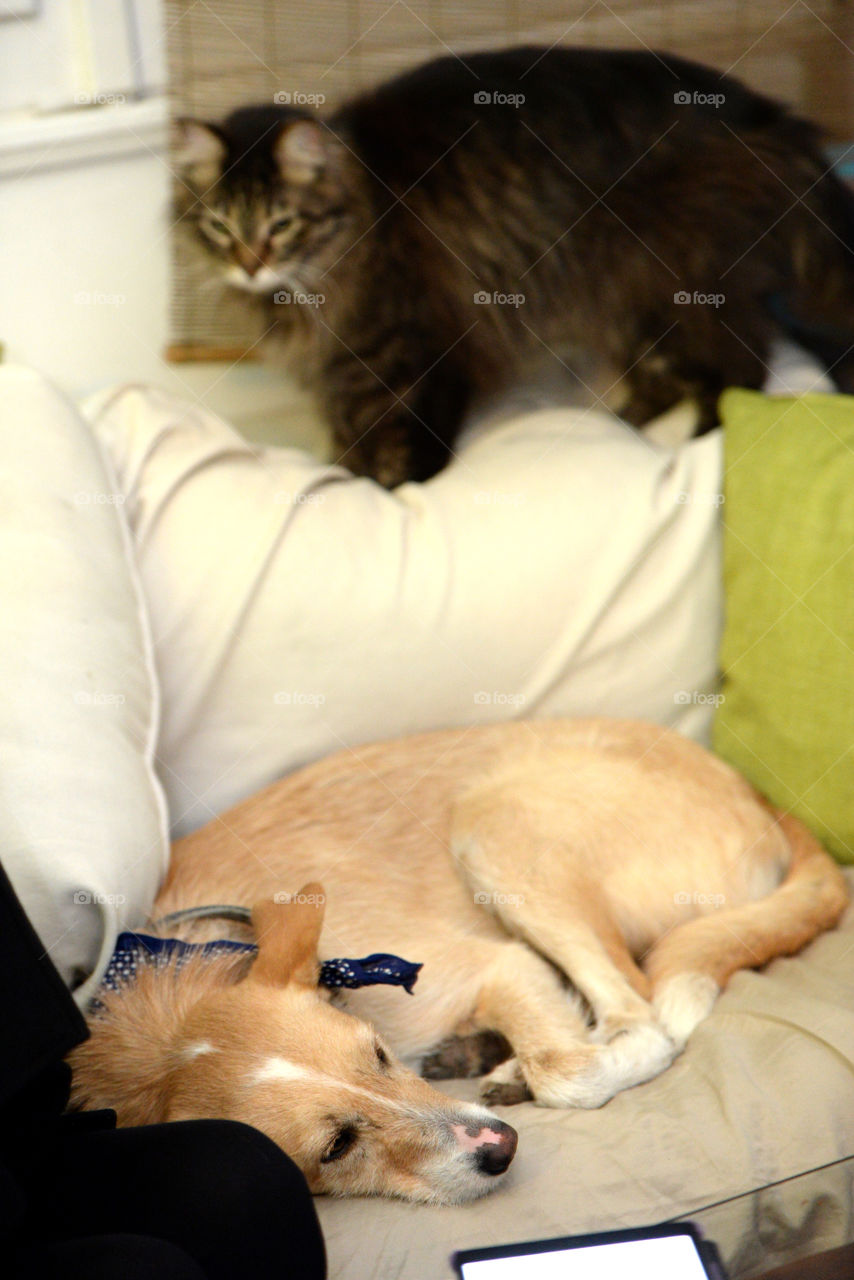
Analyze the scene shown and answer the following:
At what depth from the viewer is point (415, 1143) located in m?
1.06

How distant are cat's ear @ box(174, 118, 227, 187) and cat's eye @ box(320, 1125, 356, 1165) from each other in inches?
59.3

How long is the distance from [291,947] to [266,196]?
1.25 m

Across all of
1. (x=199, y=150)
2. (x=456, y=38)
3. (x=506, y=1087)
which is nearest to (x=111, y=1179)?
(x=506, y=1087)

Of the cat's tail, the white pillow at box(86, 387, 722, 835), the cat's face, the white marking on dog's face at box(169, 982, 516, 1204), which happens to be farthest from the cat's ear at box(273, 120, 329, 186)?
the white marking on dog's face at box(169, 982, 516, 1204)

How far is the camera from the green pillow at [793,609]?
5.05 feet

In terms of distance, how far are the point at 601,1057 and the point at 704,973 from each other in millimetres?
183

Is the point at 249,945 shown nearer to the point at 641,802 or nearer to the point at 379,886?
the point at 379,886

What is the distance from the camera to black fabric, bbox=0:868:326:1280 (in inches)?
31.0

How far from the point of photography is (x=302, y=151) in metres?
1.75

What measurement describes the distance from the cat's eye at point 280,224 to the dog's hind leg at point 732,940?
1306 mm

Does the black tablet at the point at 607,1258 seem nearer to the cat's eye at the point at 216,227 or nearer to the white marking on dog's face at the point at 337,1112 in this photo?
the white marking on dog's face at the point at 337,1112
